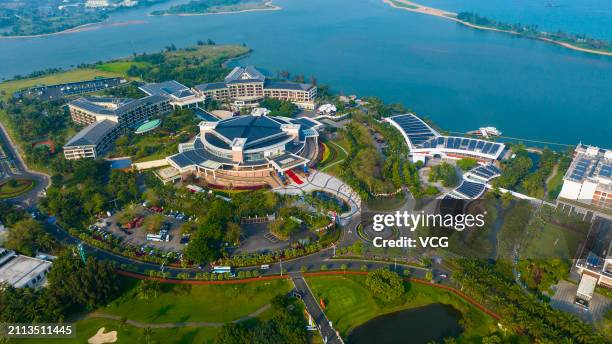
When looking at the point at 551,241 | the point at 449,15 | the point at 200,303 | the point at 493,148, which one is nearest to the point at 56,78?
the point at 200,303

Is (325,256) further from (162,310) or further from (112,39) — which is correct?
(112,39)

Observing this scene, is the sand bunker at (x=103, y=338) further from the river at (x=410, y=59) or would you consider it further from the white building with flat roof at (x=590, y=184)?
the river at (x=410, y=59)

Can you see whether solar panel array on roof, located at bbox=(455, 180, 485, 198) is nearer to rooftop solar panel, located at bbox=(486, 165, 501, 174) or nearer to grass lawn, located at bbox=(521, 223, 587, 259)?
rooftop solar panel, located at bbox=(486, 165, 501, 174)

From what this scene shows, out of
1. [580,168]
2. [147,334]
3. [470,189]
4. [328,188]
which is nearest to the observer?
[147,334]

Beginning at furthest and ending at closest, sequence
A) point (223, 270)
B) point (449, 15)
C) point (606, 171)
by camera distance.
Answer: point (449, 15) < point (606, 171) < point (223, 270)

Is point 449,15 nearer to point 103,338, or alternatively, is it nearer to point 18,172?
point 18,172

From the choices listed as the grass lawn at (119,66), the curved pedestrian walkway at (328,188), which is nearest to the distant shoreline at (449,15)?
the curved pedestrian walkway at (328,188)

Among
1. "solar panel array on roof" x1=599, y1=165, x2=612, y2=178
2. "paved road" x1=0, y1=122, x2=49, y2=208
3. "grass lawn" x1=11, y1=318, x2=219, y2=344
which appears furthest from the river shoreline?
"solar panel array on roof" x1=599, y1=165, x2=612, y2=178
